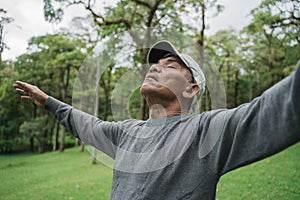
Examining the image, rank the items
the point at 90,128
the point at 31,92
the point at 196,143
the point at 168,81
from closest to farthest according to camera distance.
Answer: the point at 196,143 → the point at 168,81 → the point at 90,128 → the point at 31,92

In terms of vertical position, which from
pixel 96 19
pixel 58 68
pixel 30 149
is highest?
pixel 96 19

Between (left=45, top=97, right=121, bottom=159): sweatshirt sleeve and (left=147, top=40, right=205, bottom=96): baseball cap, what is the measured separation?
1.46 ft

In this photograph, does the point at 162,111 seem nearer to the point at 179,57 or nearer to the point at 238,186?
the point at 179,57

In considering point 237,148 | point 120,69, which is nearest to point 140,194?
point 237,148

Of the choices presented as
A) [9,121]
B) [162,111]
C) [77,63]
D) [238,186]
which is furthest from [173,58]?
[9,121]

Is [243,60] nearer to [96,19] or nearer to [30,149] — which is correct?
[96,19]

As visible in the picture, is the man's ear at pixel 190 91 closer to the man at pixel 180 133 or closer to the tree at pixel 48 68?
the man at pixel 180 133

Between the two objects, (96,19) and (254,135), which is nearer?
(254,135)

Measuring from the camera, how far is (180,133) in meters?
1.25

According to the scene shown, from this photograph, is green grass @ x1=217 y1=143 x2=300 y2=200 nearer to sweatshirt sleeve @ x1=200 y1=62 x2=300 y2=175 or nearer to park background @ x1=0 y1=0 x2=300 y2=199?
park background @ x1=0 y1=0 x2=300 y2=199

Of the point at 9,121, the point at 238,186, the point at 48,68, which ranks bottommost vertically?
the point at 9,121

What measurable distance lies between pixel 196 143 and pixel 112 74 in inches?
38.8

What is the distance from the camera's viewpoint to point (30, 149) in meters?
25.8

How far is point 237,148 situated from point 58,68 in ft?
65.1
